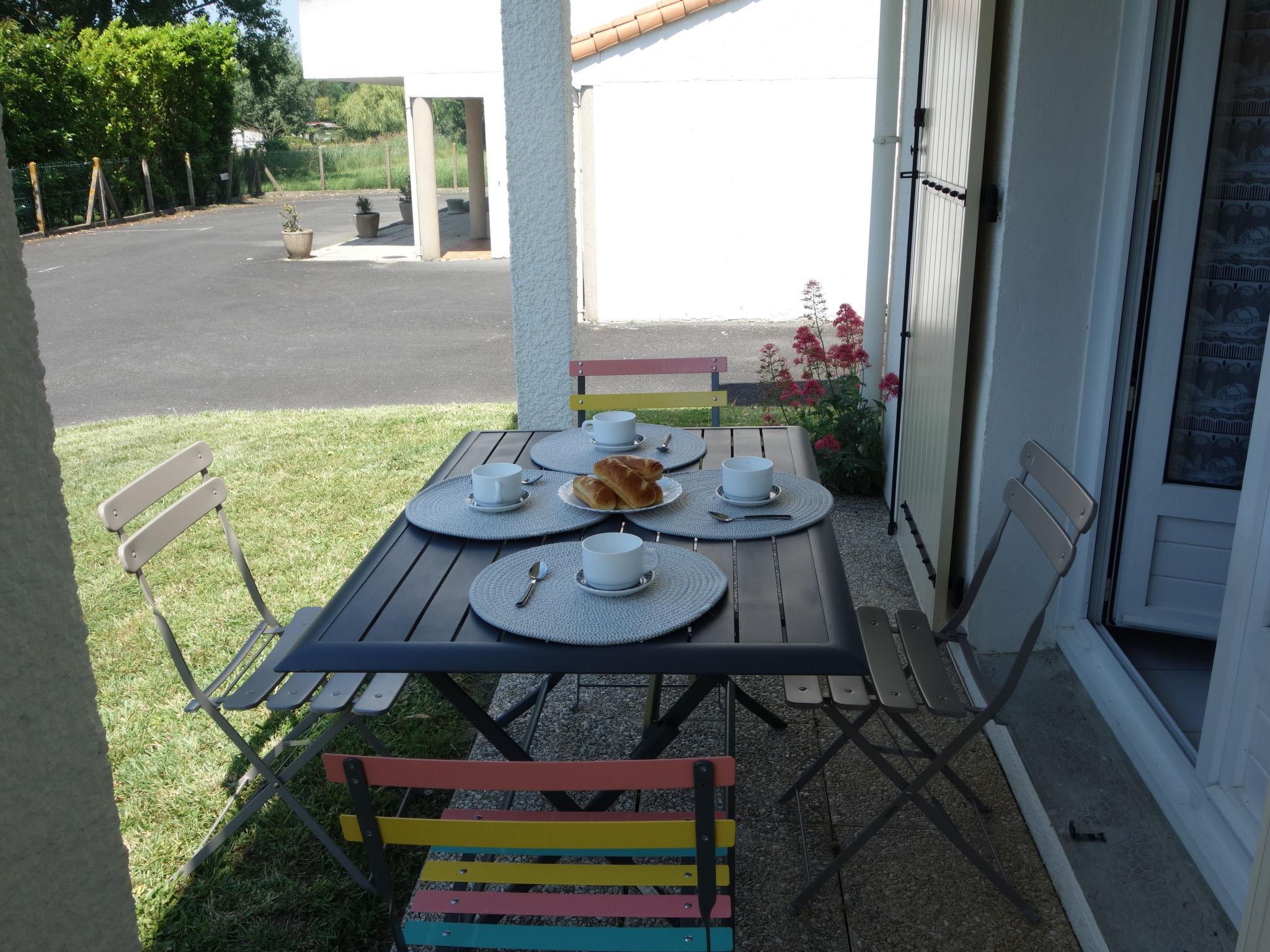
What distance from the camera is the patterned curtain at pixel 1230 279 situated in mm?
3150

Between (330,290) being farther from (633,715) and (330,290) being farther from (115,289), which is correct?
(633,715)

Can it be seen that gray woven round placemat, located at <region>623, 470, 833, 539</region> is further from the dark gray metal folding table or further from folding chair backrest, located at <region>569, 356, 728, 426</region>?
folding chair backrest, located at <region>569, 356, 728, 426</region>

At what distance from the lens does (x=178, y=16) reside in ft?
109

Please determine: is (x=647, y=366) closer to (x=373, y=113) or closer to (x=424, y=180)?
(x=424, y=180)

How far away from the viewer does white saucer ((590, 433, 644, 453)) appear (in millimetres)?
3378

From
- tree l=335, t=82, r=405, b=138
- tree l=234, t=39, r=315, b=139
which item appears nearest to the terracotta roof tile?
tree l=234, t=39, r=315, b=139

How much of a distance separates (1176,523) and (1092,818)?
3.78ft

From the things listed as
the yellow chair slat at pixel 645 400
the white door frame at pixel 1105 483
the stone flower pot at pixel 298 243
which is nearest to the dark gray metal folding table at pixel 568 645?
the white door frame at pixel 1105 483

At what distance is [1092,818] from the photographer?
9.63ft

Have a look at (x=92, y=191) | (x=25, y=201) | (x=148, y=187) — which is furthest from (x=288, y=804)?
(x=148, y=187)

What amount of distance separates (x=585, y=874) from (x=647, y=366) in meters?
2.80

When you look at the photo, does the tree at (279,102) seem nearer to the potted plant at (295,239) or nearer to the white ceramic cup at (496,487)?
the potted plant at (295,239)

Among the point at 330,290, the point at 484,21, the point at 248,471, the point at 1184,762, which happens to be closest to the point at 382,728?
the point at 1184,762

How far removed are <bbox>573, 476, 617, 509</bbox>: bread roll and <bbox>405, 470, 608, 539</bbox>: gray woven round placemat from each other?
0.8 inches
